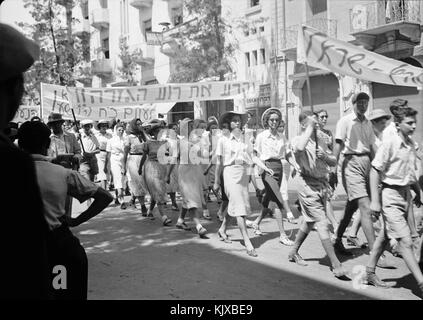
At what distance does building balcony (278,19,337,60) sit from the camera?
20.3 meters

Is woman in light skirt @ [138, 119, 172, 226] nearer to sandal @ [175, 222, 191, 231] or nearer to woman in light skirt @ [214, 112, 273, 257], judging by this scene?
sandal @ [175, 222, 191, 231]

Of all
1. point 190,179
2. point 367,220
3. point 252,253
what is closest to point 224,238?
point 252,253

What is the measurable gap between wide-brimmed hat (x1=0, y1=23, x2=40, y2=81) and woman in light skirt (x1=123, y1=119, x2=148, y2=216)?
323 inches

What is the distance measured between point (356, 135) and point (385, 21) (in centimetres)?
1365

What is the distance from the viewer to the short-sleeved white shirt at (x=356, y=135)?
19.9 feet

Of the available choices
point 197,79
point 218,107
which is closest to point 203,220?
point 197,79

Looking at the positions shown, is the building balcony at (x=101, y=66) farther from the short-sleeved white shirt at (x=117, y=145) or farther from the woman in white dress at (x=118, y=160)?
the short-sleeved white shirt at (x=117, y=145)

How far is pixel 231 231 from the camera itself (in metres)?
8.06

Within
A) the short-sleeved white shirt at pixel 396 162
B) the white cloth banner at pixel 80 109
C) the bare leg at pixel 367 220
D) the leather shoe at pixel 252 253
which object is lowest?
the leather shoe at pixel 252 253

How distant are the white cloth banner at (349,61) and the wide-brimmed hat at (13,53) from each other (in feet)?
18.5

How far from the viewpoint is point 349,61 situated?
21.9 ft

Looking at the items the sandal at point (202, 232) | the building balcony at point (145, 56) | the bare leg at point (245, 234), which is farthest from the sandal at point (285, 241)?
the building balcony at point (145, 56)

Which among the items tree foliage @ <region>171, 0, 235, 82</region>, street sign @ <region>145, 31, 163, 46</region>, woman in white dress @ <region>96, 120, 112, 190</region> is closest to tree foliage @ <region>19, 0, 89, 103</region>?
street sign @ <region>145, 31, 163, 46</region>

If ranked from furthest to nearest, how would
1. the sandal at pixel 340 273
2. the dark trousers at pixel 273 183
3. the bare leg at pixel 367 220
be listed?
the dark trousers at pixel 273 183 < the bare leg at pixel 367 220 < the sandal at pixel 340 273
